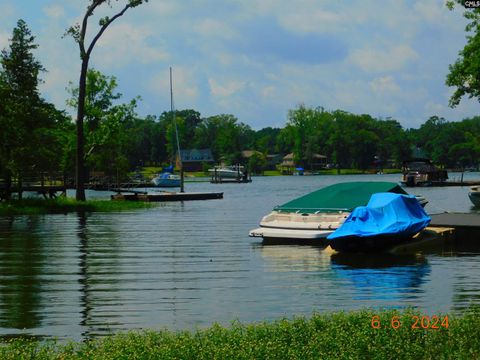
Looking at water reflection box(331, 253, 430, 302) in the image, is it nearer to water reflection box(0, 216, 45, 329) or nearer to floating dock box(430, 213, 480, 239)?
floating dock box(430, 213, 480, 239)

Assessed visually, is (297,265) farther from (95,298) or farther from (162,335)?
(162,335)

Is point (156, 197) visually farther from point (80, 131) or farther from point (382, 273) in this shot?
point (382, 273)

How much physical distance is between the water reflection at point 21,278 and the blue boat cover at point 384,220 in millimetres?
9712

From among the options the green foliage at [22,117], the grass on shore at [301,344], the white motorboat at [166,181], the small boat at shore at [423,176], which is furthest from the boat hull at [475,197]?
the white motorboat at [166,181]

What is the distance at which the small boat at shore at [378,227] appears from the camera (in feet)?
82.6

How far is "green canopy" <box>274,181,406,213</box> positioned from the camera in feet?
101

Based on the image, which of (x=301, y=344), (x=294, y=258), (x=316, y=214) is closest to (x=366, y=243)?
(x=294, y=258)

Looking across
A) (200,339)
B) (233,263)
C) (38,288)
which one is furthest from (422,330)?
(233,263)

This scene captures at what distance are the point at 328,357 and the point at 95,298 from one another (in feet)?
28.7

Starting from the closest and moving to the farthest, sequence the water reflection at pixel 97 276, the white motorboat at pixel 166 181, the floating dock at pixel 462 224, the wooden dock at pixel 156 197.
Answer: the water reflection at pixel 97 276 < the floating dock at pixel 462 224 < the wooden dock at pixel 156 197 < the white motorboat at pixel 166 181

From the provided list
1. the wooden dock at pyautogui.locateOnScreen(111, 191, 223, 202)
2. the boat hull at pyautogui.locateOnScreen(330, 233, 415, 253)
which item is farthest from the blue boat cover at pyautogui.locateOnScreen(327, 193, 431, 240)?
the wooden dock at pyautogui.locateOnScreen(111, 191, 223, 202)

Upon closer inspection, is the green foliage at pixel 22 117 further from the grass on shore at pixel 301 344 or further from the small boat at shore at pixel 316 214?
the grass on shore at pixel 301 344

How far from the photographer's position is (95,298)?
17.5 metres

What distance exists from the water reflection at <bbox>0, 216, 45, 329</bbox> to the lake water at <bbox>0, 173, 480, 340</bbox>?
0.03 meters
